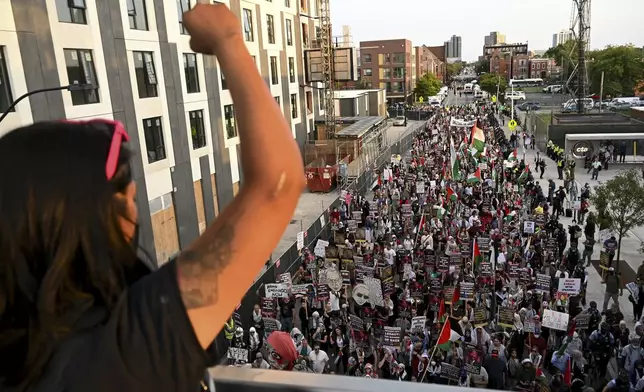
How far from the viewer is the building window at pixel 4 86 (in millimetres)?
10906

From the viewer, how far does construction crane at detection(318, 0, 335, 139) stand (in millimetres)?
32875

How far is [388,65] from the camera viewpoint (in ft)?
266

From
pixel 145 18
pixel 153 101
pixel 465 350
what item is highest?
pixel 145 18

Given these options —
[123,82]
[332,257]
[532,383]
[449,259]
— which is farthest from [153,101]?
[532,383]

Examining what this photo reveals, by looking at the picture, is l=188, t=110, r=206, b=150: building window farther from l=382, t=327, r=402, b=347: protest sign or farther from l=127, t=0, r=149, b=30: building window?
l=382, t=327, r=402, b=347: protest sign

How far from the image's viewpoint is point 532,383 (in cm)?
840

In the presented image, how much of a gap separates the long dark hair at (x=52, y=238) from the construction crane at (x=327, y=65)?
106 ft

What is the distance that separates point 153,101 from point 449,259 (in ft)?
31.0

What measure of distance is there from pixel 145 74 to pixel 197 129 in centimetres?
355

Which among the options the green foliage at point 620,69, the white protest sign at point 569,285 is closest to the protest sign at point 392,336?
the white protest sign at point 569,285

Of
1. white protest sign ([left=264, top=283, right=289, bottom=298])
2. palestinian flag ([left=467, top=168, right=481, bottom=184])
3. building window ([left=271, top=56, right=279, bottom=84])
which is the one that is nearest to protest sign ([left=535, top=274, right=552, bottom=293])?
white protest sign ([left=264, top=283, right=289, bottom=298])

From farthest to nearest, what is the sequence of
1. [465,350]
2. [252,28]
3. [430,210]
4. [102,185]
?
1. [252,28]
2. [430,210]
3. [465,350]
4. [102,185]

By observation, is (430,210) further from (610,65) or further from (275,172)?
(610,65)

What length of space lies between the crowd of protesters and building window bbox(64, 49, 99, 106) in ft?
20.9
